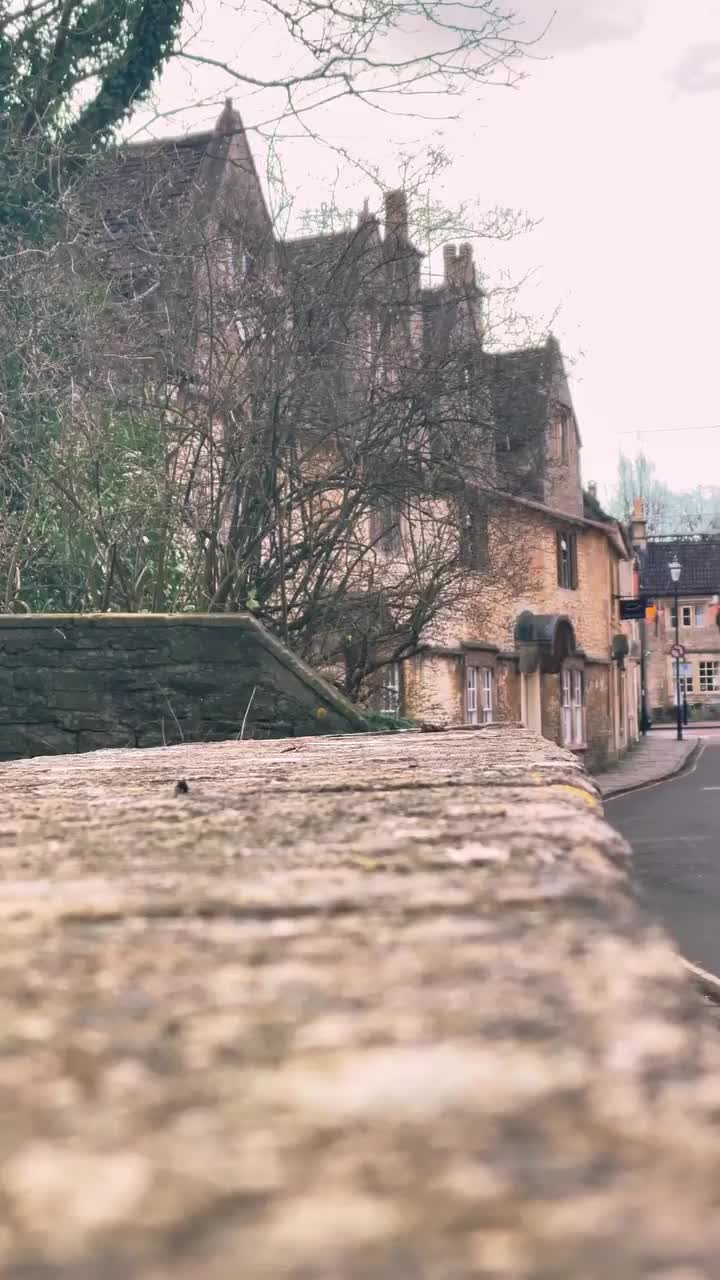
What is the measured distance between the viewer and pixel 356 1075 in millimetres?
680

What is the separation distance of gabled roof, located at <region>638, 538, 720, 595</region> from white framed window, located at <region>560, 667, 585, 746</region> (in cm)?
3922

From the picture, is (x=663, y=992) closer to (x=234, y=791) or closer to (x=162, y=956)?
(x=162, y=956)

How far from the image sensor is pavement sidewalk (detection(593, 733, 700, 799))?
101 ft

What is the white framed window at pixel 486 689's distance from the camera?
3012cm

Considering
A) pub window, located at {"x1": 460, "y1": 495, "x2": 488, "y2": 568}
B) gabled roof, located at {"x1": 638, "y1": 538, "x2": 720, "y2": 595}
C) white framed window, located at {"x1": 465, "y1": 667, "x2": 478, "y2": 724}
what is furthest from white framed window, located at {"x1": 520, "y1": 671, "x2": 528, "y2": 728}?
gabled roof, located at {"x1": 638, "y1": 538, "x2": 720, "y2": 595}

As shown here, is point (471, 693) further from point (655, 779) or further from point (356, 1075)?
point (356, 1075)

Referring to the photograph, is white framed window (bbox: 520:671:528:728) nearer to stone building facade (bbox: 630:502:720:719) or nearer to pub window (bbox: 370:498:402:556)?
pub window (bbox: 370:498:402:556)

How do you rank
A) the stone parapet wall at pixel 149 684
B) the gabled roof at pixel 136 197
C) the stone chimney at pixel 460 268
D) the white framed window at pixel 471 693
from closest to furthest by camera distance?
the stone parapet wall at pixel 149 684, the gabled roof at pixel 136 197, the stone chimney at pixel 460 268, the white framed window at pixel 471 693

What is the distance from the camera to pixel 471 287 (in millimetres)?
14625

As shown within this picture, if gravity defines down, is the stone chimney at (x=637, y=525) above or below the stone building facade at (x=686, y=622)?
above

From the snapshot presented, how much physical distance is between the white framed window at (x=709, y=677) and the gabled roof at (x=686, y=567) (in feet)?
21.0

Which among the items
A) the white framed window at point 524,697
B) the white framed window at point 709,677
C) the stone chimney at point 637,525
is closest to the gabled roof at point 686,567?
the white framed window at point 709,677

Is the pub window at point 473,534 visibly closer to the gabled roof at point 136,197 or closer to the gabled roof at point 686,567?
the gabled roof at point 136,197

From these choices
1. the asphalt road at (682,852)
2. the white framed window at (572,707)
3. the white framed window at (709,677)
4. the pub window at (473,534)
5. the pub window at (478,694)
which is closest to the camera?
the asphalt road at (682,852)
